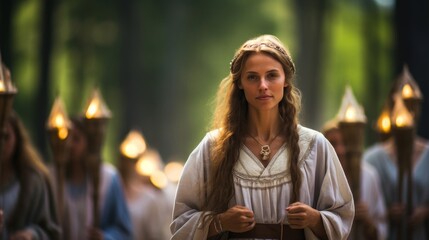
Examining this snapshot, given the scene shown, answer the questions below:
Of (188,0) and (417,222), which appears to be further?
(188,0)

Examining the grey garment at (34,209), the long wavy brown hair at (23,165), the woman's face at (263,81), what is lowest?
the grey garment at (34,209)

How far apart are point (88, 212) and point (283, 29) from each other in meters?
38.3

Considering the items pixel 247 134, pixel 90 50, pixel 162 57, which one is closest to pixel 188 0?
pixel 162 57

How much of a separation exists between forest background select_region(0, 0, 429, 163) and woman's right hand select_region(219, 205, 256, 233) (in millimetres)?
10659

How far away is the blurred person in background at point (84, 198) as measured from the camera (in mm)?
15679

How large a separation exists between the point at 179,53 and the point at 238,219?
45.3 metres

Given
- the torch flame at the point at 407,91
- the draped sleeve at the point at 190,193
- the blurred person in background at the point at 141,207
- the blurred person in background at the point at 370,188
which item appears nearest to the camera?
the draped sleeve at the point at 190,193

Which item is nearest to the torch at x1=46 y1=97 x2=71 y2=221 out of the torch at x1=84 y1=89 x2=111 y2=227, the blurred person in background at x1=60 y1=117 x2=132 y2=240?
the torch at x1=84 y1=89 x2=111 y2=227

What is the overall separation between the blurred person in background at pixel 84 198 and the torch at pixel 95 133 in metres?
1.00

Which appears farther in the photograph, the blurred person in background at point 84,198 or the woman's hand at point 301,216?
the blurred person in background at point 84,198

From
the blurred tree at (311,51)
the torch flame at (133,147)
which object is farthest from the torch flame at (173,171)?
the blurred tree at (311,51)

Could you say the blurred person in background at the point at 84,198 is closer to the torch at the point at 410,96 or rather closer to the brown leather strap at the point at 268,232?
the torch at the point at 410,96

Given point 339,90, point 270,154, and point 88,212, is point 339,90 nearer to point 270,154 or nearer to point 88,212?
point 88,212

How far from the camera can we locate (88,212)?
52.2ft
